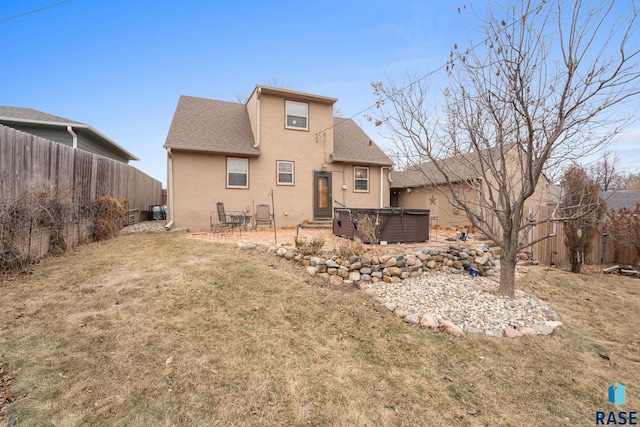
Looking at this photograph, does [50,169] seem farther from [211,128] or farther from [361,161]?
[361,161]

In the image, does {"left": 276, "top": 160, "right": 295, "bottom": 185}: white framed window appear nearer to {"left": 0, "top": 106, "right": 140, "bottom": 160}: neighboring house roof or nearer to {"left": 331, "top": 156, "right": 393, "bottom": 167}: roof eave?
{"left": 331, "top": 156, "right": 393, "bottom": 167}: roof eave

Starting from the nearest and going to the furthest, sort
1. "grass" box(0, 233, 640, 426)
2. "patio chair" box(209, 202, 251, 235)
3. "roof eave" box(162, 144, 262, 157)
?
"grass" box(0, 233, 640, 426), "roof eave" box(162, 144, 262, 157), "patio chair" box(209, 202, 251, 235)

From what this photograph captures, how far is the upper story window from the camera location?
1143 centimetres

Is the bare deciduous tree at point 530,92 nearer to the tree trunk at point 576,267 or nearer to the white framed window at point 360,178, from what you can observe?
the tree trunk at point 576,267

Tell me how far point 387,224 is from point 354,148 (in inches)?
271

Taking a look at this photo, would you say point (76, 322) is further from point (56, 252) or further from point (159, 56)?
point (159, 56)

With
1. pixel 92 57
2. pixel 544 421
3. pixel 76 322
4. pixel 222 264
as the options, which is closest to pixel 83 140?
pixel 92 57

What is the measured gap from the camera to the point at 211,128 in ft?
35.8

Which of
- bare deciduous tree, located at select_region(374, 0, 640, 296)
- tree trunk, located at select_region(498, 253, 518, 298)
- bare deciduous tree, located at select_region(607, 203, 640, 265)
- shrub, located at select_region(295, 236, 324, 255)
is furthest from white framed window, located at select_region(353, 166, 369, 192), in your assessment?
tree trunk, located at select_region(498, 253, 518, 298)

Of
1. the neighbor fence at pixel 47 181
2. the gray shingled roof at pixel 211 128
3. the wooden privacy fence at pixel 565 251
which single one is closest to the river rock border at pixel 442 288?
the wooden privacy fence at pixel 565 251

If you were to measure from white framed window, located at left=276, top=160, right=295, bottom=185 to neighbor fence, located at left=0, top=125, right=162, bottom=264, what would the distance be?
551 centimetres

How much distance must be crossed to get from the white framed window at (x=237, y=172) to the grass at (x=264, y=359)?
614cm

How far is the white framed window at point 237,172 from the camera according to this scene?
10.6 m

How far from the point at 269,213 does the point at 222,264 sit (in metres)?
5.50
